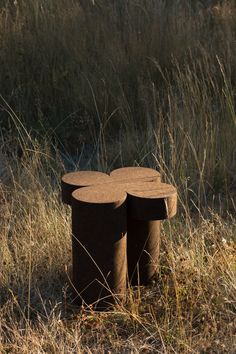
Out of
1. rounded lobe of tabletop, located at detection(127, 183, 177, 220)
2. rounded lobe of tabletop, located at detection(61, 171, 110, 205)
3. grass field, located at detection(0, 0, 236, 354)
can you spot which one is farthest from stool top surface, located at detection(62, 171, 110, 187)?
grass field, located at detection(0, 0, 236, 354)

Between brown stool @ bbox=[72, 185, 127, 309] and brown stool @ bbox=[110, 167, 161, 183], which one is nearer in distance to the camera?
brown stool @ bbox=[72, 185, 127, 309]

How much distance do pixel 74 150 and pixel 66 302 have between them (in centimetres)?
257

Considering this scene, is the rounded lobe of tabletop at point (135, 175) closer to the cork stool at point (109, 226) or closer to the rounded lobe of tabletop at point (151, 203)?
the cork stool at point (109, 226)

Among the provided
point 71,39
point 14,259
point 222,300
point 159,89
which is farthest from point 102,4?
point 222,300

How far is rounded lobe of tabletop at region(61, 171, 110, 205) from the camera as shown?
10.9 feet

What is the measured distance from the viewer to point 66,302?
3.29m

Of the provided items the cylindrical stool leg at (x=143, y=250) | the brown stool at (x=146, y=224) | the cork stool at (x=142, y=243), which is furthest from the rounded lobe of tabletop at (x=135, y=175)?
the cylindrical stool leg at (x=143, y=250)

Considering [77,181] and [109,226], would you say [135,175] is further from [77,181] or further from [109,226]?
[109,226]

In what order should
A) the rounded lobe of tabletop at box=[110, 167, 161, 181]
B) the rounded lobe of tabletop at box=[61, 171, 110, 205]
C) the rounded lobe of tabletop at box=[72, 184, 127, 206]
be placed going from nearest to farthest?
the rounded lobe of tabletop at box=[72, 184, 127, 206] < the rounded lobe of tabletop at box=[61, 171, 110, 205] < the rounded lobe of tabletop at box=[110, 167, 161, 181]

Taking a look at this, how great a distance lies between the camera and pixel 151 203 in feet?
10.3

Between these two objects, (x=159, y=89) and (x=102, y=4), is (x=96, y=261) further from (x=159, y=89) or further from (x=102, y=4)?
(x=102, y=4)

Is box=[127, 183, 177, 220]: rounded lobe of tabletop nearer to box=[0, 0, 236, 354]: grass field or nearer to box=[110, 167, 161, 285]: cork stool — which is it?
box=[110, 167, 161, 285]: cork stool

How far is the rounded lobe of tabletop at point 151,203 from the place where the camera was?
3.13m

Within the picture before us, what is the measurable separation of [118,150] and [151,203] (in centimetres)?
222
